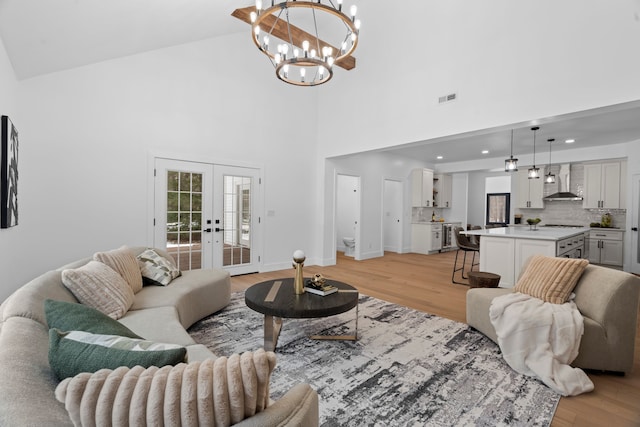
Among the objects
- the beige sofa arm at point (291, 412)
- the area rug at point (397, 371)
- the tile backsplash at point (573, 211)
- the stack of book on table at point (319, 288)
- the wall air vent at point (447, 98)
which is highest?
the wall air vent at point (447, 98)

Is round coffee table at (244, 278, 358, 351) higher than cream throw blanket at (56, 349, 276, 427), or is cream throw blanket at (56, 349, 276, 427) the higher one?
cream throw blanket at (56, 349, 276, 427)

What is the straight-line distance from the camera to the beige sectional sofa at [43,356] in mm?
811

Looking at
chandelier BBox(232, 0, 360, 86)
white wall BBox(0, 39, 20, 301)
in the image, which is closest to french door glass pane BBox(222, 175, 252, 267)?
chandelier BBox(232, 0, 360, 86)

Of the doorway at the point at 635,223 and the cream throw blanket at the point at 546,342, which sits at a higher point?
the doorway at the point at 635,223

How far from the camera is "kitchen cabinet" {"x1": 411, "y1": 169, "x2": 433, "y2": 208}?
27.8ft

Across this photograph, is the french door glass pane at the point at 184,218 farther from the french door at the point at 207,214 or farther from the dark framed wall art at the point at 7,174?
the dark framed wall art at the point at 7,174

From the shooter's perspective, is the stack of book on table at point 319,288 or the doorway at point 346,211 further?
the doorway at point 346,211

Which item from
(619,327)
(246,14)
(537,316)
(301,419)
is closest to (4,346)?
(301,419)

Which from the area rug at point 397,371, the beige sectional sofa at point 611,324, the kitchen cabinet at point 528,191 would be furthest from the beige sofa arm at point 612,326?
the kitchen cabinet at point 528,191

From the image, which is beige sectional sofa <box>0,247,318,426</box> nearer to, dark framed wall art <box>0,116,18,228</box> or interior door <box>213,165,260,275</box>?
dark framed wall art <box>0,116,18,228</box>

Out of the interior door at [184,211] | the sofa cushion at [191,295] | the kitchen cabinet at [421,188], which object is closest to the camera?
the sofa cushion at [191,295]

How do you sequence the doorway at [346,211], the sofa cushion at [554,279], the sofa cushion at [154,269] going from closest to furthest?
the sofa cushion at [554,279] < the sofa cushion at [154,269] < the doorway at [346,211]

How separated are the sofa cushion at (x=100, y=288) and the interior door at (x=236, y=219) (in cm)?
284

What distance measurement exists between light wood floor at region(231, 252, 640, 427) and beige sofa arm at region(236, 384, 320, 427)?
1.76 metres
